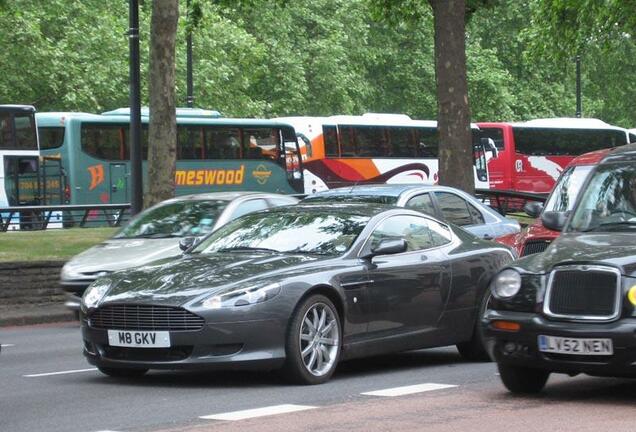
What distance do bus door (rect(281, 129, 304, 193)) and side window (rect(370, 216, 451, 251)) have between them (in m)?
34.7

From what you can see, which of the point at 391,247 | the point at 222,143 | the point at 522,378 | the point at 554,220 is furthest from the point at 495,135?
the point at 522,378

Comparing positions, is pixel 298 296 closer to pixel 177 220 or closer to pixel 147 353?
pixel 147 353

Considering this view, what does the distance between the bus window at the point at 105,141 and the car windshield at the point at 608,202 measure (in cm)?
3261

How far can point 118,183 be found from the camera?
140 feet

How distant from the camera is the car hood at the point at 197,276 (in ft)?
33.7

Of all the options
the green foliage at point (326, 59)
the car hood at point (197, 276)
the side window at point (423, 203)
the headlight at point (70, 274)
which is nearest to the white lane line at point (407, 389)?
the car hood at point (197, 276)

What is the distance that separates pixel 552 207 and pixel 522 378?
20.7 ft

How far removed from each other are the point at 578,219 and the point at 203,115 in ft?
113

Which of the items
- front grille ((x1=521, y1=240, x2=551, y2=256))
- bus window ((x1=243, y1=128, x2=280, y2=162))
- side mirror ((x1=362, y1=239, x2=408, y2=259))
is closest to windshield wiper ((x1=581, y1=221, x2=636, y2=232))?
side mirror ((x1=362, y1=239, x2=408, y2=259))

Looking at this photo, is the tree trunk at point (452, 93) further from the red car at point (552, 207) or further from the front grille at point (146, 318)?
the front grille at point (146, 318)

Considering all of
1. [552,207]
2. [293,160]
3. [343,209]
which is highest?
[293,160]

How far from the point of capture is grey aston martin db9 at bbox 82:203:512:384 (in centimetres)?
1020

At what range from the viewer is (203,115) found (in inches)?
1748

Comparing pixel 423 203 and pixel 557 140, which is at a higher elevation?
pixel 557 140
